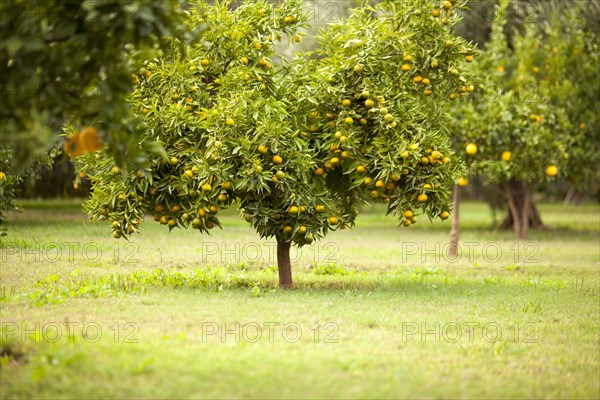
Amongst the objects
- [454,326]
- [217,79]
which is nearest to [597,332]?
[454,326]

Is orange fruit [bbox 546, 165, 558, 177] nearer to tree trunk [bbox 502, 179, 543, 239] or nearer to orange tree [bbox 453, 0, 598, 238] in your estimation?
orange tree [bbox 453, 0, 598, 238]

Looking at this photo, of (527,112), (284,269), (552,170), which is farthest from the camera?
(552,170)

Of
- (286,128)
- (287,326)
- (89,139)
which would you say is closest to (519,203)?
(286,128)

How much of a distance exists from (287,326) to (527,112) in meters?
10.8

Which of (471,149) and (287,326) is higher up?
(471,149)

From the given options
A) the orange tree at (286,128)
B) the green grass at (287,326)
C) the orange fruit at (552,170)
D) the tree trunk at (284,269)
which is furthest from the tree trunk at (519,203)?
the tree trunk at (284,269)

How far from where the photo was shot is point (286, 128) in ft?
28.7

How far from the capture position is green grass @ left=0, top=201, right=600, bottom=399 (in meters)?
5.48

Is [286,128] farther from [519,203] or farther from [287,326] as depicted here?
[519,203]

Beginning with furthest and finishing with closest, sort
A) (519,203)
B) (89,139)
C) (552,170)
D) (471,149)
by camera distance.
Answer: (519,203) → (552,170) → (471,149) → (89,139)

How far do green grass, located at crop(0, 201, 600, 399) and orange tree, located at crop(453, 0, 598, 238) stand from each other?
3.51 meters

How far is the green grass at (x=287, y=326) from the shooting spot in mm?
5480

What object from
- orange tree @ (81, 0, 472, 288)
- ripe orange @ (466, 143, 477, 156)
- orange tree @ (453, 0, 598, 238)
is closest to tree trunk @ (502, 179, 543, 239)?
orange tree @ (453, 0, 598, 238)

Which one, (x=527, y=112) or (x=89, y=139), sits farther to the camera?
(x=527, y=112)
